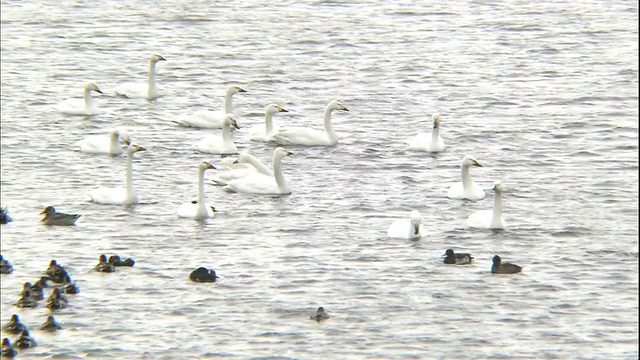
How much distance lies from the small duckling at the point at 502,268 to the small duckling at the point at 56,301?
495cm

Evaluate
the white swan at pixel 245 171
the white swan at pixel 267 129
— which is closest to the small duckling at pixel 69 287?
the white swan at pixel 245 171

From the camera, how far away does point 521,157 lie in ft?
87.8

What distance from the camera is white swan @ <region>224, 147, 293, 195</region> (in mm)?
24297

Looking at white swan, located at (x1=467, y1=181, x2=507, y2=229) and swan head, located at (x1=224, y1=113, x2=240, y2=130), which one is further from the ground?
swan head, located at (x1=224, y1=113, x2=240, y2=130)

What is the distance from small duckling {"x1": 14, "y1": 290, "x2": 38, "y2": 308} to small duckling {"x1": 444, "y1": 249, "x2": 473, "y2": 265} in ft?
15.9

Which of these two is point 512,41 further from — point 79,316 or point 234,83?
point 79,316

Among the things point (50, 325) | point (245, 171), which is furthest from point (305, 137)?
point (50, 325)

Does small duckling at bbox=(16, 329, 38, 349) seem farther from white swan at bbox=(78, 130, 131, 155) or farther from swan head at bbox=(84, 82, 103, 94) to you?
swan head at bbox=(84, 82, 103, 94)

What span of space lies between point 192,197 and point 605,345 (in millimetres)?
7913

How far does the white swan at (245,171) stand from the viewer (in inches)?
983

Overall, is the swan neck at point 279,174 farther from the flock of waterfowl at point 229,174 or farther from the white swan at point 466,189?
the white swan at point 466,189

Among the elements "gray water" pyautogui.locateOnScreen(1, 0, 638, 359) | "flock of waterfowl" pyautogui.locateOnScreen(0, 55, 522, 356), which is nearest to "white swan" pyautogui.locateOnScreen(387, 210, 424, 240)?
"flock of waterfowl" pyautogui.locateOnScreen(0, 55, 522, 356)

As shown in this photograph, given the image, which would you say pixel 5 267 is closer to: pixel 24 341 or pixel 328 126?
pixel 24 341

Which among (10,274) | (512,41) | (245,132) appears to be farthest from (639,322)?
(512,41)
